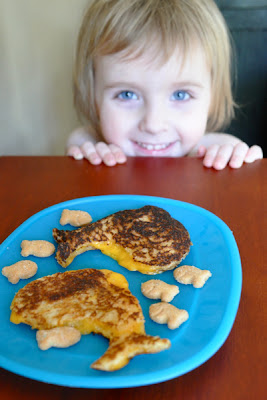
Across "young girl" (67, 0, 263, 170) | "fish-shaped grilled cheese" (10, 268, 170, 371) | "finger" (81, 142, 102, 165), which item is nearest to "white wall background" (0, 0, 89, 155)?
"young girl" (67, 0, 263, 170)

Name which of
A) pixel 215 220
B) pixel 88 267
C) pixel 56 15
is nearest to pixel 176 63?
pixel 215 220

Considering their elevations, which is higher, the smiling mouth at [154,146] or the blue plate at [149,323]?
the smiling mouth at [154,146]

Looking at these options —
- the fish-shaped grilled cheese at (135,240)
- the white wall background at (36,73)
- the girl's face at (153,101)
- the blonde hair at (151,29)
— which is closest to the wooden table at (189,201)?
the fish-shaped grilled cheese at (135,240)

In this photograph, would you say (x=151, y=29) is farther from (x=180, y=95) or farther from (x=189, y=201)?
(x=189, y=201)

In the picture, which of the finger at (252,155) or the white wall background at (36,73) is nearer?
the finger at (252,155)

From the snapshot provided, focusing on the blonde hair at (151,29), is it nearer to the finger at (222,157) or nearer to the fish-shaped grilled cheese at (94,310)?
the finger at (222,157)

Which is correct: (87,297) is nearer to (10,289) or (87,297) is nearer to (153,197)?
(10,289)
